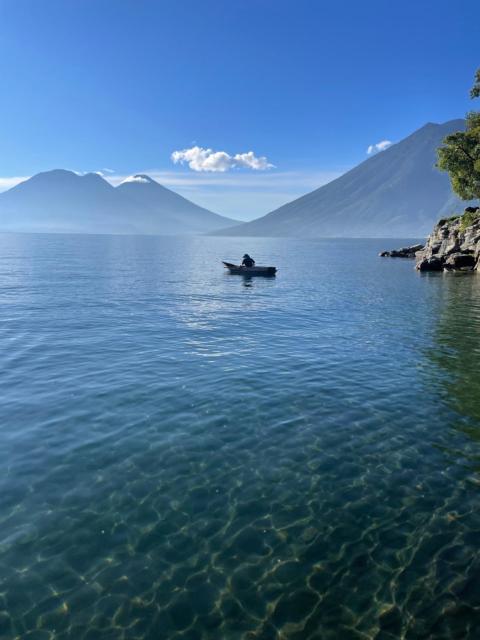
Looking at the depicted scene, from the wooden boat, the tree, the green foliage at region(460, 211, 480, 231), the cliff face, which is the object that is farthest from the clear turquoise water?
the green foliage at region(460, 211, 480, 231)

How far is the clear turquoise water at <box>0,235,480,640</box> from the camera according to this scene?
26.9 feet

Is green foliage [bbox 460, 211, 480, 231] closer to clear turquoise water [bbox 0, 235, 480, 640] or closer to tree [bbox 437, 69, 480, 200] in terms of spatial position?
tree [bbox 437, 69, 480, 200]

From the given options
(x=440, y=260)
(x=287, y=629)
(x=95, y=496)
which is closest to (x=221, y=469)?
(x=95, y=496)

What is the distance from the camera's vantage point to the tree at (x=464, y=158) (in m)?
61.9

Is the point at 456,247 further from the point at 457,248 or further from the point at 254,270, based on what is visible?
the point at 254,270

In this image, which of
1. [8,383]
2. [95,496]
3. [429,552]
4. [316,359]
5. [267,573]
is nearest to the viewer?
[267,573]

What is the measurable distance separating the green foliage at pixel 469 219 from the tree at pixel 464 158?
12.7 metres

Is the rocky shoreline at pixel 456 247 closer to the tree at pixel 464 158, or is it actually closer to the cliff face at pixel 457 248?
the cliff face at pixel 457 248

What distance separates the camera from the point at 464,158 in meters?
62.9

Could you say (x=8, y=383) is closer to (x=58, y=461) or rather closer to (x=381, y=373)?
(x=58, y=461)

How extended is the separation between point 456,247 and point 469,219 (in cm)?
512

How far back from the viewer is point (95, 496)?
37.7 ft

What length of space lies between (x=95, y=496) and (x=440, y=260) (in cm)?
7682

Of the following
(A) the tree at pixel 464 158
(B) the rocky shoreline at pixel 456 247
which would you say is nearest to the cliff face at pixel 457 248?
(B) the rocky shoreline at pixel 456 247
